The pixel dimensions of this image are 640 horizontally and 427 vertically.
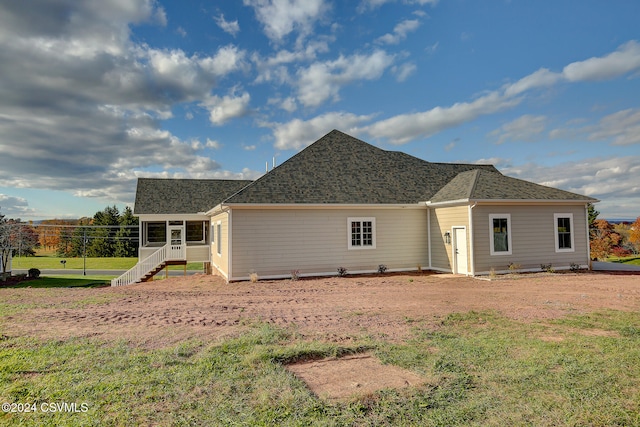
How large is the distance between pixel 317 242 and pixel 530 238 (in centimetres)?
972

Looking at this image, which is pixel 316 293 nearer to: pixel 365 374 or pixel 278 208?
pixel 278 208

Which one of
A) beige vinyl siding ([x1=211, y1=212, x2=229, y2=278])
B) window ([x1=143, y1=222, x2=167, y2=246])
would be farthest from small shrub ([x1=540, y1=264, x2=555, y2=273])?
window ([x1=143, y1=222, x2=167, y2=246])

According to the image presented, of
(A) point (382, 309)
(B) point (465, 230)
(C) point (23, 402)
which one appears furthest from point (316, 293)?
(C) point (23, 402)

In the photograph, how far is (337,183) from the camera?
17.3 metres

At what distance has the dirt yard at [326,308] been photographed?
538cm

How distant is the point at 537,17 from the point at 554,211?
8.56 meters

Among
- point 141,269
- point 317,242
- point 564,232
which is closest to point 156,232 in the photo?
point 141,269

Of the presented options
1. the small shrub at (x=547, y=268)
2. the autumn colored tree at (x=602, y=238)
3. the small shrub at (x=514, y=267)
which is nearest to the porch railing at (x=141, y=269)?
the small shrub at (x=514, y=267)

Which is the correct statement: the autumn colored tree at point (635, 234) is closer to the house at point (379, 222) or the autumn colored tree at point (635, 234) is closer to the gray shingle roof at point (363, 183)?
the gray shingle roof at point (363, 183)

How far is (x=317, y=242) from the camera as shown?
1577 cm

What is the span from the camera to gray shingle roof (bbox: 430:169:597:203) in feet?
50.9

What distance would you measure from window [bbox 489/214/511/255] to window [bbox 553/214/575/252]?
9.28ft

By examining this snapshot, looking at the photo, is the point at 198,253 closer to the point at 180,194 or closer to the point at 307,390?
the point at 180,194

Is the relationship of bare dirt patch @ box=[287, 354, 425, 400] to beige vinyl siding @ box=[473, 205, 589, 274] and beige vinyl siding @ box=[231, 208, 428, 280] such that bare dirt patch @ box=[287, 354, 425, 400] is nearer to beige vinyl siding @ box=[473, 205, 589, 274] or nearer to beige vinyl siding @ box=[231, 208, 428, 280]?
beige vinyl siding @ box=[231, 208, 428, 280]
